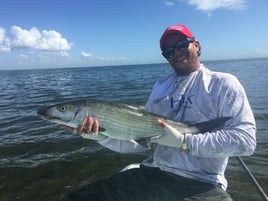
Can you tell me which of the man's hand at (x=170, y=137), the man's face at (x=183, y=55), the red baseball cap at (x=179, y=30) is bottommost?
the man's hand at (x=170, y=137)

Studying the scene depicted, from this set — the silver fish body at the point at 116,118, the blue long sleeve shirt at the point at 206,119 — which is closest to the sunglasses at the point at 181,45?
the blue long sleeve shirt at the point at 206,119

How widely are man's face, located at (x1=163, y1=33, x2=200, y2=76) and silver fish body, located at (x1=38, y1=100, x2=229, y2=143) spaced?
0.87 m

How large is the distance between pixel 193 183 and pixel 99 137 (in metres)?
1.44

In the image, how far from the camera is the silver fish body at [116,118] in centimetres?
435

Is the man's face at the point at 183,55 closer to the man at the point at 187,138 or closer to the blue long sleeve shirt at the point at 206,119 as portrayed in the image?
the man at the point at 187,138

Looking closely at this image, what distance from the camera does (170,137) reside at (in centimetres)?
422

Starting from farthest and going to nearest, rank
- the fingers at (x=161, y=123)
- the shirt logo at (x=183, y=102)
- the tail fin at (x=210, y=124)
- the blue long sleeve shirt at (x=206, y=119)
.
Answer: the shirt logo at (x=183, y=102), the fingers at (x=161, y=123), the tail fin at (x=210, y=124), the blue long sleeve shirt at (x=206, y=119)

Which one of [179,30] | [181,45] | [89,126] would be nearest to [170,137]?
[89,126]

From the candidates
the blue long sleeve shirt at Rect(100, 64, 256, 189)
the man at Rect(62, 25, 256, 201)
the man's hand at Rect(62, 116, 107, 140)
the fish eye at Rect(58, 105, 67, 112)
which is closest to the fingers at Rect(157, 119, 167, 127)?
the man at Rect(62, 25, 256, 201)

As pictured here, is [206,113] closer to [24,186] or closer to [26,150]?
[24,186]

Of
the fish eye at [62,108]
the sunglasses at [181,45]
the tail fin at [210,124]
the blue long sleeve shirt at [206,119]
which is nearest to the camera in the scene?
the blue long sleeve shirt at [206,119]

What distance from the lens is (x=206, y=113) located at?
4383mm

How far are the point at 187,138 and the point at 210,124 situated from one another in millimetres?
331

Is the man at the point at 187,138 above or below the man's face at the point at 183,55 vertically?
below
